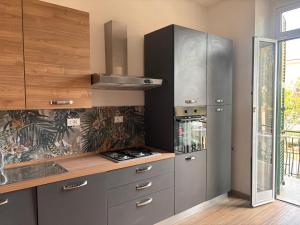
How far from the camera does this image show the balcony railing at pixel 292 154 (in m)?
3.47

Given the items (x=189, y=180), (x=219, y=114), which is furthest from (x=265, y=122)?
(x=189, y=180)

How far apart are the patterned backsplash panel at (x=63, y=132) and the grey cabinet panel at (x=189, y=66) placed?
599mm

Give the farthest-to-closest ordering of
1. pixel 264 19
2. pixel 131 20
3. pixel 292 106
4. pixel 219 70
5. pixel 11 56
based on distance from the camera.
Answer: pixel 292 106, pixel 264 19, pixel 219 70, pixel 131 20, pixel 11 56

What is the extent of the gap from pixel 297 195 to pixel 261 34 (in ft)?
7.57

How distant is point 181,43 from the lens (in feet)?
7.82

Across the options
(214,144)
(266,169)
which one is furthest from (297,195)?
(214,144)

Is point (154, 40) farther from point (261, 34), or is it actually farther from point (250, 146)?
Result: point (250, 146)

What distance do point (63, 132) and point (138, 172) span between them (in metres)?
0.84

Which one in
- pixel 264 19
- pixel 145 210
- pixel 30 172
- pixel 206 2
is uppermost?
Answer: pixel 206 2

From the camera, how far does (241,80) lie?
305cm

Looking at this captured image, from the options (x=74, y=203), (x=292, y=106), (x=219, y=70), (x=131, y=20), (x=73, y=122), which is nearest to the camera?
(x=74, y=203)

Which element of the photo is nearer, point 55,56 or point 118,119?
point 55,56

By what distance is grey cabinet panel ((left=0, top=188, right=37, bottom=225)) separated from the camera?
1424mm

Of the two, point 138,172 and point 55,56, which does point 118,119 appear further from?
point 55,56
